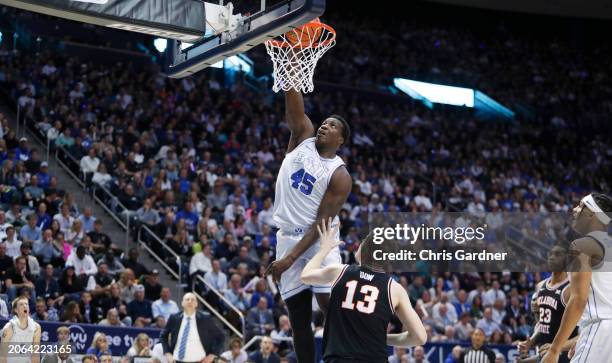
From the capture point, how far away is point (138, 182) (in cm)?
1794

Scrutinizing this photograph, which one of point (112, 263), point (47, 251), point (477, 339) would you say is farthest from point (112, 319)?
point (477, 339)

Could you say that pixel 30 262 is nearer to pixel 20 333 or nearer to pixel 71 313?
pixel 71 313

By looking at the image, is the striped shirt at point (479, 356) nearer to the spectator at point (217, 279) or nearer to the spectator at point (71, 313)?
the spectator at point (217, 279)

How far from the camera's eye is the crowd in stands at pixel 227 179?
49.2ft

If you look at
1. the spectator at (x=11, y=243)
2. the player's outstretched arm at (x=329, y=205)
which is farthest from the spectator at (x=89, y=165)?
the player's outstretched arm at (x=329, y=205)

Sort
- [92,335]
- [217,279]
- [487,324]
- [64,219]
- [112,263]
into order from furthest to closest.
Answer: [487,324] → [217,279] → [64,219] → [112,263] → [92,335]

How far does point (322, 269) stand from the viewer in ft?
20.5

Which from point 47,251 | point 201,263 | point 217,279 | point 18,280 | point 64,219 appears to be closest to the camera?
point 18,280

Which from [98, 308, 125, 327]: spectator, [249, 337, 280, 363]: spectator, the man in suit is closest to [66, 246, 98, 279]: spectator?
[98, 308, 125, 327]: spectator

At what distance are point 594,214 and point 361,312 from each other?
182 cm

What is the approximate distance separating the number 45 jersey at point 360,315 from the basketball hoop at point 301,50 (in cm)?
210

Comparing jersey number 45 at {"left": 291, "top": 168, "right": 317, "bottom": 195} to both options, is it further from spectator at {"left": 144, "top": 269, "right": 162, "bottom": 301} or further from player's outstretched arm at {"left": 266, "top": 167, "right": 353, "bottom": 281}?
spectator at {"left": 144, "top": 269, "right": 162, "bottom": 301}

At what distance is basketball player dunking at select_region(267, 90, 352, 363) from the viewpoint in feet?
22.5

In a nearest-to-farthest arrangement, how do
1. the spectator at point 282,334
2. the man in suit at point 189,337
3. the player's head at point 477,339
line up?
the man in suit at point 189,337, the player's head at point 477,339, the spectator at point 282,334
